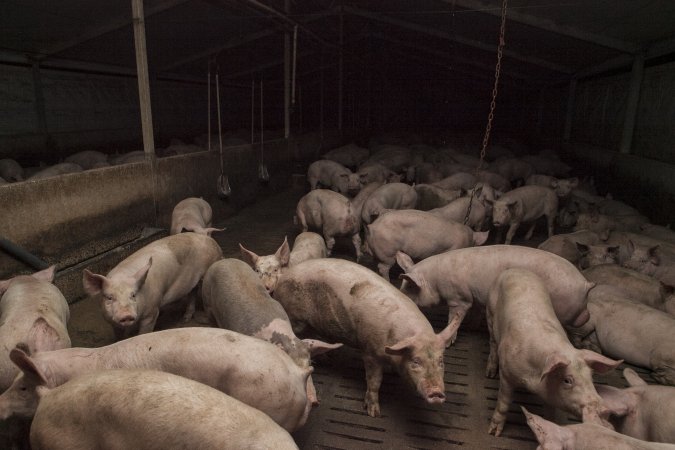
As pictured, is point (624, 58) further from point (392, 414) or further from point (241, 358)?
point (241, 358)

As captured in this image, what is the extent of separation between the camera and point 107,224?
610cm

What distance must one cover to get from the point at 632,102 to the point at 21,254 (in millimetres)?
11366

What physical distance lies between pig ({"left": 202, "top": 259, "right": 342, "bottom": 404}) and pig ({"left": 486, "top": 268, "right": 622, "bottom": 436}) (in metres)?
1.30

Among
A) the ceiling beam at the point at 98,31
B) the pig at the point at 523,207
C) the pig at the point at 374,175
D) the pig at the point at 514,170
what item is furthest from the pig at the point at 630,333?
the ceiling beam at the point at 98,31

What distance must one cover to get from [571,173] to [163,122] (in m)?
12.9

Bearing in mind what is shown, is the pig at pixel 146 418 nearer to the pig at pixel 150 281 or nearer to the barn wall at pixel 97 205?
the pig at pixel 150 281

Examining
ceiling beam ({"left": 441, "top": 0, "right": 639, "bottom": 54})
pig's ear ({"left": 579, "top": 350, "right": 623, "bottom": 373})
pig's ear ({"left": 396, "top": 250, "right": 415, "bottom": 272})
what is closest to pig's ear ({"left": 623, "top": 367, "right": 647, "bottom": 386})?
pig's ear ({"left": 579, "top": 350, "right": 623, "bottom": 373})

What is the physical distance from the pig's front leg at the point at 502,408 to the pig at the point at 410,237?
2.67 m

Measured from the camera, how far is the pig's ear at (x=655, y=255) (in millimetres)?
5941

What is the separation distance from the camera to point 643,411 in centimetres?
319

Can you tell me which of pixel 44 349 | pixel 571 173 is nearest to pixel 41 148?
pixel 44 349

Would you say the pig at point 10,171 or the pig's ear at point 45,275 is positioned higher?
the pig at point 10,171

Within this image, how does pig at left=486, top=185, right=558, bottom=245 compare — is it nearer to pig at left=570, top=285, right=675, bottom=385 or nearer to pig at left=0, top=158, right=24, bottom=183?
pig at left=570, top=285, right=675, bottom=385

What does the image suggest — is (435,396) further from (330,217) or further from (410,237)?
(330,217)
